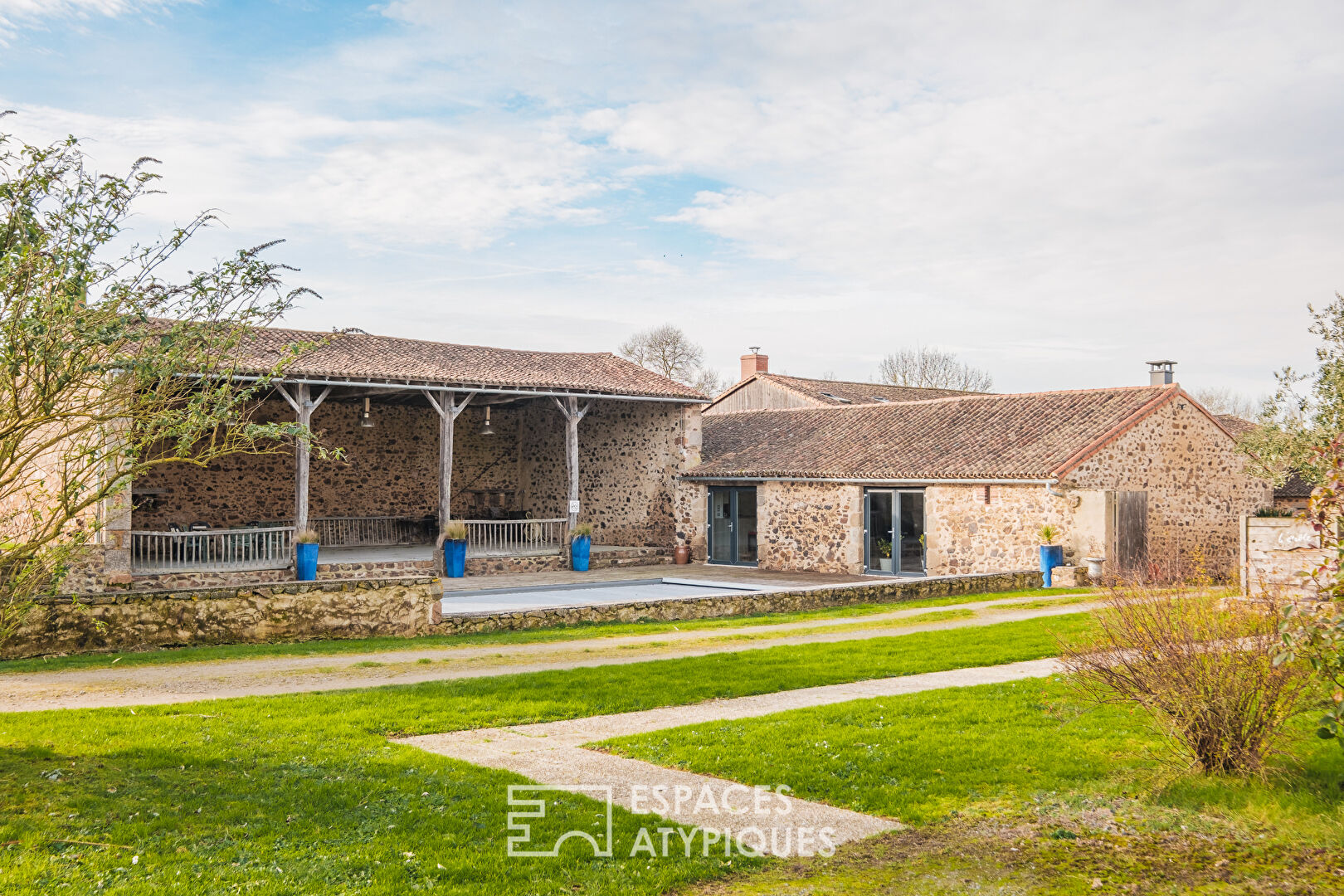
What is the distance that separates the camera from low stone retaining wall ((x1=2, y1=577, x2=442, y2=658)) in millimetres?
9898

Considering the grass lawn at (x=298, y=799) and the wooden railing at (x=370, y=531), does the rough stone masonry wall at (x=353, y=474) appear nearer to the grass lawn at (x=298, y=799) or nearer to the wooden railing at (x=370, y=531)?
the wooden railing at (x=370, y=531)

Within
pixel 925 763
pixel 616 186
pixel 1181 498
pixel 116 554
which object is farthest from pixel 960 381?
pixel 925 763

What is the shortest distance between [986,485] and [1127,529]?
2.39 meters

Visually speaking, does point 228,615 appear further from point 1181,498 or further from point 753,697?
point 1181,498

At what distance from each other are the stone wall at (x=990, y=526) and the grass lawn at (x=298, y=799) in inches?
381

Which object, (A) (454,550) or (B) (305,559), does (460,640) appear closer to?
(B) (305,559)

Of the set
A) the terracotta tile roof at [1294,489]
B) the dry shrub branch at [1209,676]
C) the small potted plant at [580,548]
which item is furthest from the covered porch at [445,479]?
the dry shrub branch at [1209,676]

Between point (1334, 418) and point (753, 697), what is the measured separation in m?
14.6

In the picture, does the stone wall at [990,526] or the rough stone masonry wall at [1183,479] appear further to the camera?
the rough stone masonry wall at [1183,479]

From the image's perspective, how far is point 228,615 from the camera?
10633 mm

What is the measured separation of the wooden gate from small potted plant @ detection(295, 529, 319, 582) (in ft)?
42.7

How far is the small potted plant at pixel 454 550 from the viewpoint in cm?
1811

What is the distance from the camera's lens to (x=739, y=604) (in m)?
13.7

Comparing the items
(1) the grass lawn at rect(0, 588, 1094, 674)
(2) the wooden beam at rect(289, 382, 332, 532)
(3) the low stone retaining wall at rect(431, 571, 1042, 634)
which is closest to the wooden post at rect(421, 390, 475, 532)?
(2) the wooden beam at rect(289, 382, 332, 532)
